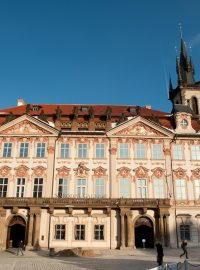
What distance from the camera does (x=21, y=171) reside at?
→ 114 feet

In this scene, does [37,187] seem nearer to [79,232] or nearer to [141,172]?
[79,232]

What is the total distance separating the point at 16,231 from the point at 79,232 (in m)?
7.00

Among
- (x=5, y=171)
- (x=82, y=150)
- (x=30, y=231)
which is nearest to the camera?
(x=30, y=231)

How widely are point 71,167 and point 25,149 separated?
5.62 metres

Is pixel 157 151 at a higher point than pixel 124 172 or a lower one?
higher

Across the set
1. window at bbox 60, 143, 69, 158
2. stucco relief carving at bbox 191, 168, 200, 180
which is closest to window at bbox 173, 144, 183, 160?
stucco relief carving at bbox 191, 168, 200, 180

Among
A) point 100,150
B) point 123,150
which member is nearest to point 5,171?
point 100,150

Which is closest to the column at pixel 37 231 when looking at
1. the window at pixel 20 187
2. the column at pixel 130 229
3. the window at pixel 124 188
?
the window at pixel 20 187

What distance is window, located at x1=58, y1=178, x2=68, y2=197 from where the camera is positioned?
34.1 metres

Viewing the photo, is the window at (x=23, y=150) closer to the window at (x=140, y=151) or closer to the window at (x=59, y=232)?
the window at (x=59, y=232)

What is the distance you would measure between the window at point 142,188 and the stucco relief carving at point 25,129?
1192 centimetres

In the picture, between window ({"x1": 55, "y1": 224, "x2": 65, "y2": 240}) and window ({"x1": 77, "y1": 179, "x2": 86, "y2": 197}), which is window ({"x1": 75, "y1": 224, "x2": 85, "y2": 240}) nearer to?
window ({"x1": 55, "y1": 224, "x2": 65, "y2": 240})

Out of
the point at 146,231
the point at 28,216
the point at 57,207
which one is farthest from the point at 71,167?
the point at 146,231

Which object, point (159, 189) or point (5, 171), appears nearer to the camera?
point (159, 189)
